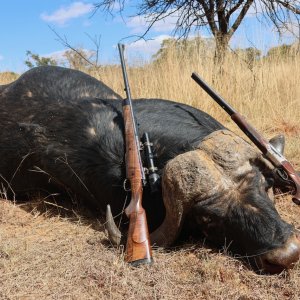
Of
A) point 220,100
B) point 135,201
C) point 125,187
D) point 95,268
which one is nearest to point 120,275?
point 95,268

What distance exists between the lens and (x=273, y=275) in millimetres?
2553

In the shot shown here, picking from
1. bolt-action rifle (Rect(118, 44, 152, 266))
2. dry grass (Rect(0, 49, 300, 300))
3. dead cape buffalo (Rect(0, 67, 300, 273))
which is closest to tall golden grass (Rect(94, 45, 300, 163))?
dry grass (Rect(0, 49, 300, 300))

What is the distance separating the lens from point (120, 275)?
2646 mm

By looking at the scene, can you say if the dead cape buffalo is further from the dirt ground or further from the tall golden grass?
the tall golden grass

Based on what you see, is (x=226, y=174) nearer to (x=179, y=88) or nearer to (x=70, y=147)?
(x=70, y=147)

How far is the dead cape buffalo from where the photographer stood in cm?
268

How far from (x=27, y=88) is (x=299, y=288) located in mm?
2989

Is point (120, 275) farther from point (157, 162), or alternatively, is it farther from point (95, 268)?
point (157, 162)

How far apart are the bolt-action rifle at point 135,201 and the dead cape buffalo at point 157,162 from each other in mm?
143

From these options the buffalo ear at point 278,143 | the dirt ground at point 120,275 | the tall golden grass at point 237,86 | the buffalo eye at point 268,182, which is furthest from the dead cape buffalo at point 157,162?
the tall golden grass at point 237,86

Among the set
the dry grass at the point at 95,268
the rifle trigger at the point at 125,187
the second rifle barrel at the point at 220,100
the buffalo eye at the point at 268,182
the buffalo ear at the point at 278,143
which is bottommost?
the dry grass at the point at 95,268

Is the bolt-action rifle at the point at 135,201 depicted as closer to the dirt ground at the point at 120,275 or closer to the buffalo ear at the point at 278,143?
the dirt ground at the point at 120,275

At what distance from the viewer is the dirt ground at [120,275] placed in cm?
248

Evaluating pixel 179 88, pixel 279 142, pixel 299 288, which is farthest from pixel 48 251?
pixel 179 88
